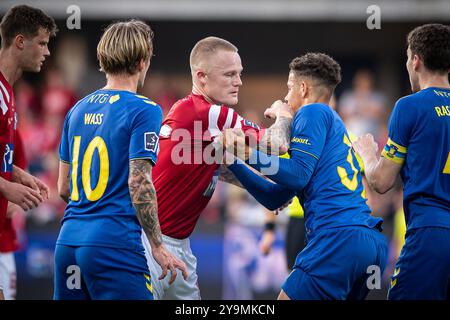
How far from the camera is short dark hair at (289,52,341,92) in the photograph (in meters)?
5.18

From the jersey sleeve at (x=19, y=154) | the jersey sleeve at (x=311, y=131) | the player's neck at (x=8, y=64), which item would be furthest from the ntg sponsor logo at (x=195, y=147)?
the jersey sleeve at (x=19, y=154)

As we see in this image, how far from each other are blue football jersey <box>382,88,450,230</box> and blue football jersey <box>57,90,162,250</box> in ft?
5.83

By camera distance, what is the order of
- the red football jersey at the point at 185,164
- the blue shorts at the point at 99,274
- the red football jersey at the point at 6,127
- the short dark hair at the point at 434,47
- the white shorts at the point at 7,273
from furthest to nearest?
the white shorts at the point at 7,273
the red football jersey at the point at 185,164
the red football jersey at the point at 6,127
the short dark hair at the point at 434,47
the blue shorts at the point at 99,274

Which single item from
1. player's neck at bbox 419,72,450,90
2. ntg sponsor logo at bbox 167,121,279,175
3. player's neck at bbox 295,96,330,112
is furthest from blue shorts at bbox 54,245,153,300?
player's neck at bbox 419,72,450,90

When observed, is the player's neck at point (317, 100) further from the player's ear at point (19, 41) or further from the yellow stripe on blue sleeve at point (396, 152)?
the player's ear at point (19, 41)

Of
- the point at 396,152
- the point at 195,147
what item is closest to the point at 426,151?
the point at 396,152

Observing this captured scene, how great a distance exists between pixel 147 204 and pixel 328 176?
4.33ft

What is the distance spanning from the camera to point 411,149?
4.91 m

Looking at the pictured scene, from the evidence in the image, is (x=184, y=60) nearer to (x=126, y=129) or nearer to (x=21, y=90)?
(x=21, y=90)

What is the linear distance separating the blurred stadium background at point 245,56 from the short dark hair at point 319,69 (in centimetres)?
632

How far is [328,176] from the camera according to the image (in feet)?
16.0

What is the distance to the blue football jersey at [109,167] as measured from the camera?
4457 millimetres

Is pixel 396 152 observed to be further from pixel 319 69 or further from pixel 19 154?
pixel 19 154

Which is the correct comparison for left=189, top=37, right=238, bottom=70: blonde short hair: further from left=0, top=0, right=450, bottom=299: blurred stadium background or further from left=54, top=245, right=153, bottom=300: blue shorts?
left=0, top=0, right=450, bottom=299: blurred stadium background
